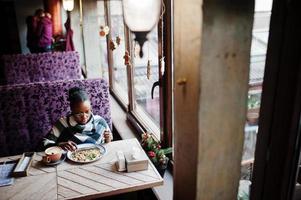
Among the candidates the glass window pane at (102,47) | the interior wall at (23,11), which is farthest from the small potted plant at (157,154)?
the interior wall at (23,11)

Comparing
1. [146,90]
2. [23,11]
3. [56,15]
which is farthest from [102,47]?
[23,11]

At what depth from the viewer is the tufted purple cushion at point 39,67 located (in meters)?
5.44

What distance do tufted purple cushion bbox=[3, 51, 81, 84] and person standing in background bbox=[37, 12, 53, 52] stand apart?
249 centimetres

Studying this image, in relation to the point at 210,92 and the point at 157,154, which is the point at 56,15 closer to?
the point at 157,154

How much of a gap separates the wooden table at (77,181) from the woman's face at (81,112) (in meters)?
0.49

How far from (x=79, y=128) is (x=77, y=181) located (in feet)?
2.55

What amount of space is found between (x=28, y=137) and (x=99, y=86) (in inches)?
39.7

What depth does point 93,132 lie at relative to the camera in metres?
3.05

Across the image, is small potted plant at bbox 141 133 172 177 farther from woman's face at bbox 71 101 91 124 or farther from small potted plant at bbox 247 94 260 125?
small potted plant at bbox 247 94 260 125

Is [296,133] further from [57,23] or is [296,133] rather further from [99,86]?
[57,23]

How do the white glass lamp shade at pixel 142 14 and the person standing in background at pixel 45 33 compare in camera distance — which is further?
the person standing in background at pixel 45 33

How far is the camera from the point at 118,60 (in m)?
5.39

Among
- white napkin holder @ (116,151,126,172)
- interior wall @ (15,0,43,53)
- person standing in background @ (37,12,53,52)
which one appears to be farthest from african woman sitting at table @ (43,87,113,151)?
interior wall @ (15,0,43,53)

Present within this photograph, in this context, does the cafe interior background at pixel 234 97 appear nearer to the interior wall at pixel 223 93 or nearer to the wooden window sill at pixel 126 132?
the interior wall at pixel 223 93
